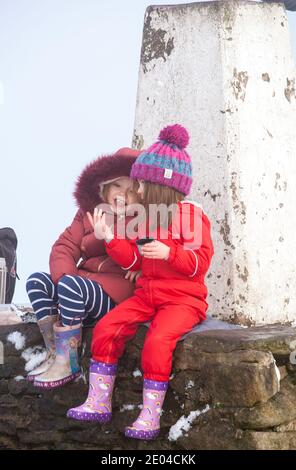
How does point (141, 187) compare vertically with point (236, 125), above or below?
below

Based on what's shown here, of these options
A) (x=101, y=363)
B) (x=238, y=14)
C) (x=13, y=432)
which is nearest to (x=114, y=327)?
(x=101, y=363)

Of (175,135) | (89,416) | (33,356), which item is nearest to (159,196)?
(175,135)

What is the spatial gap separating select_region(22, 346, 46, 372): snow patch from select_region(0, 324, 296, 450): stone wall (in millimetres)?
140

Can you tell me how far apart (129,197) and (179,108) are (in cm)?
103

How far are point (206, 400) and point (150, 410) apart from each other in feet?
1.03

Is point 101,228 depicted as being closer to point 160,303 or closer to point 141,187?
point 141,187

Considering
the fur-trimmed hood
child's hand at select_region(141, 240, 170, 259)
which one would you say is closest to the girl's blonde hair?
child's hand at select_region(141, 240, 170, 259)

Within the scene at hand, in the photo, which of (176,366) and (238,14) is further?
(238,14)

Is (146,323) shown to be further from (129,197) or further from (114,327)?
(129,197)

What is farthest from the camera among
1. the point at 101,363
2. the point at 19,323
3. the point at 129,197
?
the point at 19,323

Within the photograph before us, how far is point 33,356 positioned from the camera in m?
4.59

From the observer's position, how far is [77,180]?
14.6 feet
